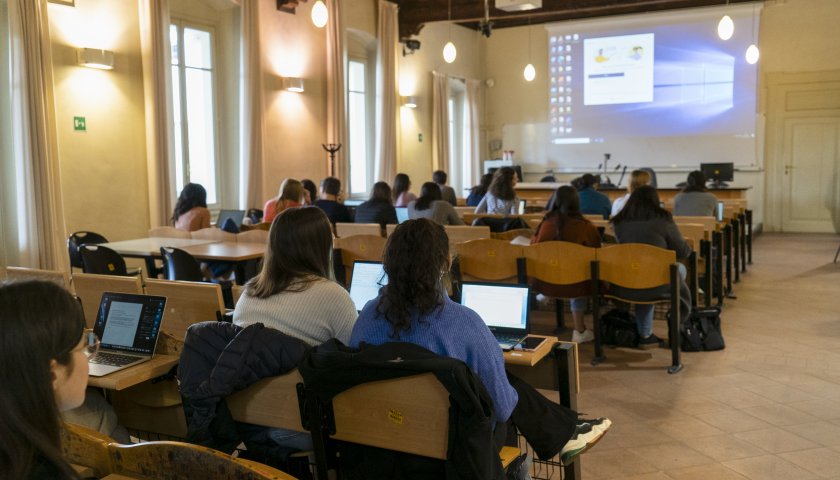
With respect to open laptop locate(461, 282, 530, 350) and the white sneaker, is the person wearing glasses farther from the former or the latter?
the white sneaker

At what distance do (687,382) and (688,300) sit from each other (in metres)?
0.76

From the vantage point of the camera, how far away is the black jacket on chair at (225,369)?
213 cm

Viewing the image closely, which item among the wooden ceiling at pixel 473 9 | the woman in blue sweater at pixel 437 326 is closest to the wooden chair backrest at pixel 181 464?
the woman in blue sweater at pixel 437 326

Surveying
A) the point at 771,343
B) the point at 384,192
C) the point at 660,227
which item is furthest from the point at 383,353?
the point at 384,192

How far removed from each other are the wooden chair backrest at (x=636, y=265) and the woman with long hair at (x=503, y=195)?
8.32ft

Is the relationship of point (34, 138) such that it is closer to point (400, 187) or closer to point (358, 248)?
point (358, 248)

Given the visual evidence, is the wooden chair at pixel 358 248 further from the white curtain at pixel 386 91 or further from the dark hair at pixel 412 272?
the white curtain at pixel 386 91

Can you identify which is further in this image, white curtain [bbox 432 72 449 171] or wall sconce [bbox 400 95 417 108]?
white curtain [bbox 432 72 449 171]

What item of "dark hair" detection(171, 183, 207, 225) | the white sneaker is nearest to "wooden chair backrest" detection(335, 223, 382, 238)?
"dark hair" detection(171, 183, 207, 225)

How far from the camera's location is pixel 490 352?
6.98 feet

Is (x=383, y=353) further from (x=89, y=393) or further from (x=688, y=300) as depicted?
(x=688, y=300)

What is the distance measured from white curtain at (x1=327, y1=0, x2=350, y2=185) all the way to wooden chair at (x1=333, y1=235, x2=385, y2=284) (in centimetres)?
507

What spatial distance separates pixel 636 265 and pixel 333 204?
Result: 3214 mm

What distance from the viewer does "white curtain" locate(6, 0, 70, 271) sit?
605cm
